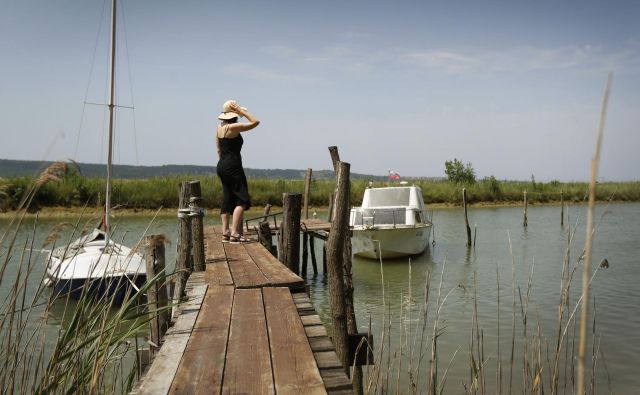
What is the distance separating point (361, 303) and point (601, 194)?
123 ft

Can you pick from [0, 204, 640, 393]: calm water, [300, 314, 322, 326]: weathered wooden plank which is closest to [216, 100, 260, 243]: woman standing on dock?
[0, 204, 640, 393]: calm water

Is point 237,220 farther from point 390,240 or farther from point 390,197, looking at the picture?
point 390,197

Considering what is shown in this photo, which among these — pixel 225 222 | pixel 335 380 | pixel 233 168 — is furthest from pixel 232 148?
pixel 335 380

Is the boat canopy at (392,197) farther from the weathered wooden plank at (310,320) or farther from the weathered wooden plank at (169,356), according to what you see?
the weathered wooden plank at (169,356)

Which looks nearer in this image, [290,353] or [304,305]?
[290,353]

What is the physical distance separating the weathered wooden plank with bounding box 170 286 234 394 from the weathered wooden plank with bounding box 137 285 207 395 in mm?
36

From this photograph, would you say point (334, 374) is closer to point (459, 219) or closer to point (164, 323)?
point (164, 323)

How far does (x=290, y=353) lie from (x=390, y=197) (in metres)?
14.9

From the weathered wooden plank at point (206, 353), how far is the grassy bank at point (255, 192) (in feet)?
62.9

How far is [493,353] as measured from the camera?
24.6 feet

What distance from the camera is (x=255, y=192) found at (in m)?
31.5

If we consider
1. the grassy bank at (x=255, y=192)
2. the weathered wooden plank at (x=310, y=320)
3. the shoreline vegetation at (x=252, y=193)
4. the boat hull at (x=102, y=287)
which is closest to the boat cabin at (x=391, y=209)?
the shoreline vegetation at (x=252, y=193)

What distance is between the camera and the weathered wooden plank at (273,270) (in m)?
5.09

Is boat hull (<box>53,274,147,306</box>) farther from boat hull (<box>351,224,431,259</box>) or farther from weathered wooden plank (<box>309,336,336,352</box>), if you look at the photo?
boat hull (<box>351,224,431,259</box>)
